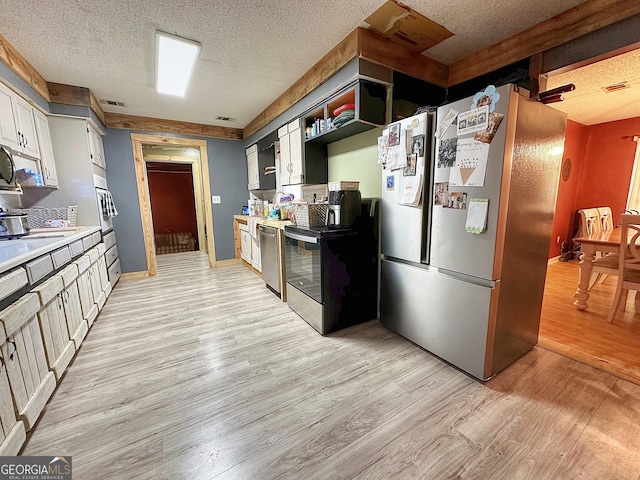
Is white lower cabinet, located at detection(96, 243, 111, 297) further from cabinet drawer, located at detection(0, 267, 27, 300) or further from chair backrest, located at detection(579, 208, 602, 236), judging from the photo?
chair backrest, located at detection(579, 208, 602, 236)

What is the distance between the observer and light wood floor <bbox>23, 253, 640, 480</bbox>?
117 centimetres

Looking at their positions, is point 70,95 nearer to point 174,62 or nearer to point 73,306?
point 174,62

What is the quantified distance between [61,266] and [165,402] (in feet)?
4.40

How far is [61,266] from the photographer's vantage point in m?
1.94

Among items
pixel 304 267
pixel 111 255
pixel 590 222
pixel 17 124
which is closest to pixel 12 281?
pixel 304 267

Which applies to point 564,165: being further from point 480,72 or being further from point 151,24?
point 151,24

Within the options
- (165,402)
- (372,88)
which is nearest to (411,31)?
(372,88)

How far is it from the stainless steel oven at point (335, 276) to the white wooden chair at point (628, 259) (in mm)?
2083

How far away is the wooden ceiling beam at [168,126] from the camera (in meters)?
3.85

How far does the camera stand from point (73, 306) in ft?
6.72

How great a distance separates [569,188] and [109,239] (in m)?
7.48

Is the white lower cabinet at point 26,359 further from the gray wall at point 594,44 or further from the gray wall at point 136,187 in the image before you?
the gray wall at point 594,44

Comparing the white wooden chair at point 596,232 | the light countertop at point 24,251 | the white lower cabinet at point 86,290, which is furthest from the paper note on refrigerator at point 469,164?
the white lower cabinet at point 86,290

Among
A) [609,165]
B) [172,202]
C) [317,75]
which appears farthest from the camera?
[172,202]
